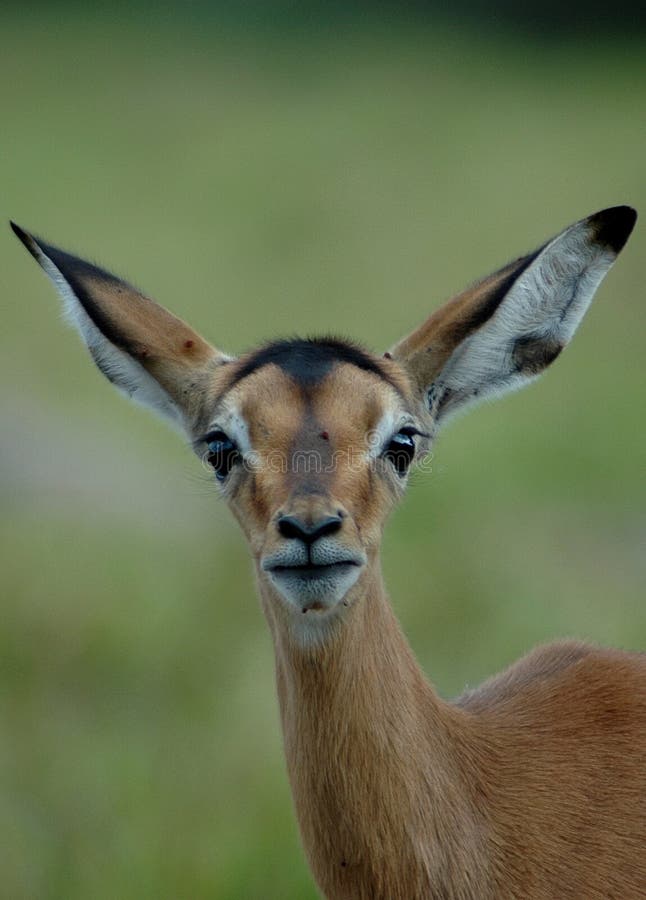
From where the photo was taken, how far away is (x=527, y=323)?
4891mm

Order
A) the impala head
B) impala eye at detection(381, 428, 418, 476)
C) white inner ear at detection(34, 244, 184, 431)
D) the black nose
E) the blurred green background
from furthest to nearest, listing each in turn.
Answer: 1. the blurred green background
2. white inner ear at detection(34, 244, 184, 431)
3. impala eye at detection(381, 428, 418, 476)
4. the impala head
5. the black nose

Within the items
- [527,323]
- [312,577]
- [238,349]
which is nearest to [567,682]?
[527,323]

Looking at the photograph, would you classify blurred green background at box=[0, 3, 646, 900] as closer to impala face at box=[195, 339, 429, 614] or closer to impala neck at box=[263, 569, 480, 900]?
impala face at box=[195, 339, 429, 614]

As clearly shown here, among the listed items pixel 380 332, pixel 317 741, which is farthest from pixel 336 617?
pixel 380 332

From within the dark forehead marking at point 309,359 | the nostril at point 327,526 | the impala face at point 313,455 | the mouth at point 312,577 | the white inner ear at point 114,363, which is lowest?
the mouth at point 312,577

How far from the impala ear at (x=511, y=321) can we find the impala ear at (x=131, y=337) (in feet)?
2.07

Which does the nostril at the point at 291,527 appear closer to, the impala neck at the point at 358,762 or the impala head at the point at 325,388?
the impala head at the point at 325,388

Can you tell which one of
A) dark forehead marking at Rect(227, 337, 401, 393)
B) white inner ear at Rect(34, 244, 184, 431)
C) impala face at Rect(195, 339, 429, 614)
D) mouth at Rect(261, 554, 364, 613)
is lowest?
mouth at Rect(261, 554, 364, 613)

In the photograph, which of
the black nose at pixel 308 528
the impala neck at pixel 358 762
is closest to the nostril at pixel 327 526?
the black nose at pixel 308 528

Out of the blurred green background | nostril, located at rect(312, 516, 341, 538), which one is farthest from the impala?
the blurred green background

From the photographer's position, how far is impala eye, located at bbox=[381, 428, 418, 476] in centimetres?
446

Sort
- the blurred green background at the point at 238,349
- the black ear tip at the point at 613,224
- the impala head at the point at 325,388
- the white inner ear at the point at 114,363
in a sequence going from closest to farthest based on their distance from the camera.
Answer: the impala head at the point at 325,388 < the black ear tip at the point at 613,224 < the white inner ear at the point at 114,363 < the blurred green background at the point at 238,349

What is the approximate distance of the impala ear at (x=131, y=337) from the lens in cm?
488

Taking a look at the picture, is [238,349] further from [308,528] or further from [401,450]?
[308,528]
